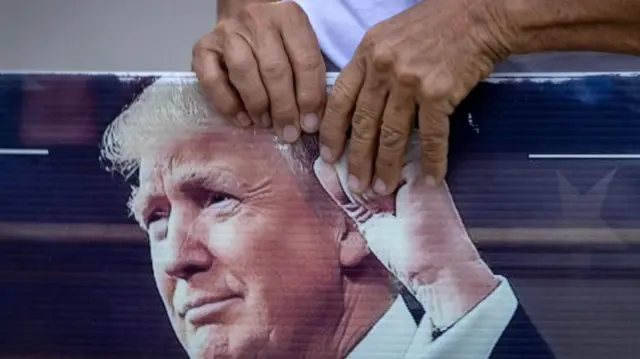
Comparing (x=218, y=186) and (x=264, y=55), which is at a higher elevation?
(x=264, y=55)

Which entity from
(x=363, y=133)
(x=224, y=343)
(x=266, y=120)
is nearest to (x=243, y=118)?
(x=266, y=120)

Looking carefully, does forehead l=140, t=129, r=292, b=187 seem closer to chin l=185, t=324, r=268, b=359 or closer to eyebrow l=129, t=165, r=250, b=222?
eyebrow l=129, t=165, r=250, b=222

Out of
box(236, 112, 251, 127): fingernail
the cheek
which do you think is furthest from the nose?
box(236, 112, 251, 127): fingernail

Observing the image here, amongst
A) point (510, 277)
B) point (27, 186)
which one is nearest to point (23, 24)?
point (27, 186)

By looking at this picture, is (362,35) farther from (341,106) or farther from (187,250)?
(187,250)

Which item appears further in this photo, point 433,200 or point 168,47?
point 168,47

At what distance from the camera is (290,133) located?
40.8 inches

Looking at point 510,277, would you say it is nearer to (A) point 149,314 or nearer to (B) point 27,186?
(A) point 149,314

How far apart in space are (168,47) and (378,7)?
96cm

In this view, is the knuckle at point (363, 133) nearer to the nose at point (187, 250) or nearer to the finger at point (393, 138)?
the finger at point (393, 138)

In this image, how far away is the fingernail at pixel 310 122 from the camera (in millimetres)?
1028

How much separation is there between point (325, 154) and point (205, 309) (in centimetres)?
22

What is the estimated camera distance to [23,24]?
2.12 metres

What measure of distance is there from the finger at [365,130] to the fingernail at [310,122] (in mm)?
40
